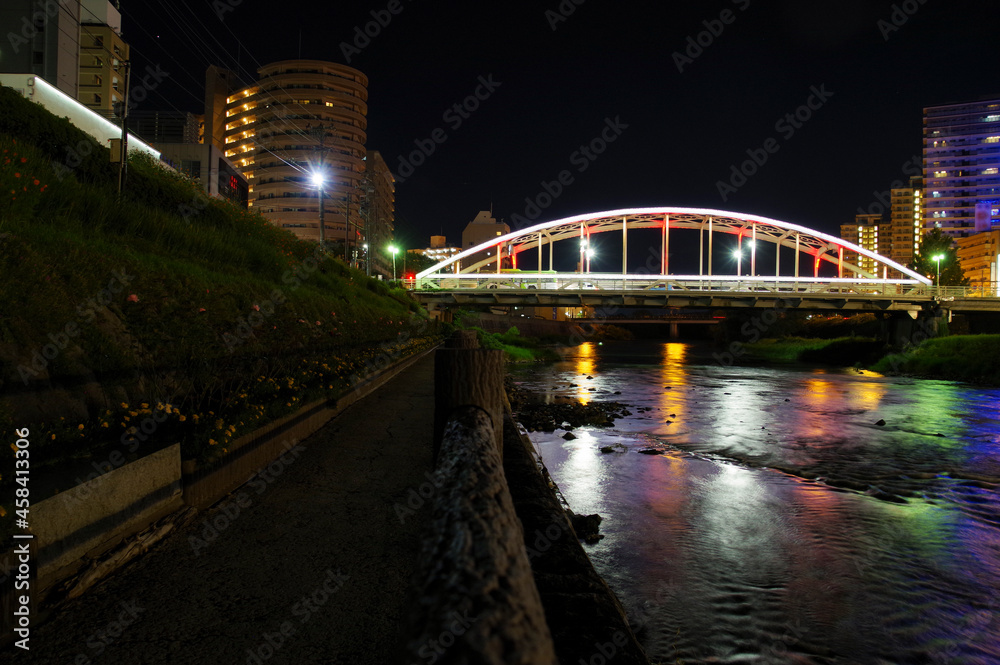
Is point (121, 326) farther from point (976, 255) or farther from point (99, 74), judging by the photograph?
point (976, 255)

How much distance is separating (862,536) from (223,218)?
13.6 meters

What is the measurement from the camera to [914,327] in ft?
132

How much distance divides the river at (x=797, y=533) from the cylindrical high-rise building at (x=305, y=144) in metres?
92.4

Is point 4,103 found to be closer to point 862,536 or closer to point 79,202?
point 79,202

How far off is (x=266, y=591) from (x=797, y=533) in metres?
6.06

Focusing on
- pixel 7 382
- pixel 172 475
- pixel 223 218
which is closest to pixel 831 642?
pixel 172 475

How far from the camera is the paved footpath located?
252 centimetres

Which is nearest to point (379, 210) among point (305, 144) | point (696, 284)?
point (305, 144)

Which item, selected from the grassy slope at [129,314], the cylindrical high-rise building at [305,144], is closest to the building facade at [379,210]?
the cylindrical high-rise building at [305,144]

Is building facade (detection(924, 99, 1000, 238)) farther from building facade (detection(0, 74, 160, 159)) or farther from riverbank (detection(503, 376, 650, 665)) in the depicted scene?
riverbank (detection(503, 376, 650, 665))

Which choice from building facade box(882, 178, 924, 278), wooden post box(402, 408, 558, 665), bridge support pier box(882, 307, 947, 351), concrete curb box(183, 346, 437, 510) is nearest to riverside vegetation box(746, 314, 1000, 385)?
bridge support pier box(882, 307, 947, 351)

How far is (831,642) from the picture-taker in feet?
14.0

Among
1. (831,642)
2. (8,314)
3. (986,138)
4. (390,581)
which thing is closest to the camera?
(390,581)

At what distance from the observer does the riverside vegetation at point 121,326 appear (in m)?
3.73
